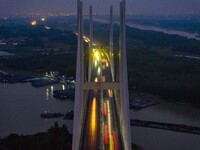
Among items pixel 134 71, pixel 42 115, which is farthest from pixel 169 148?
pixel 134 71

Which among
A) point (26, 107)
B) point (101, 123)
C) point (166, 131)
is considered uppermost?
point (101, 123)

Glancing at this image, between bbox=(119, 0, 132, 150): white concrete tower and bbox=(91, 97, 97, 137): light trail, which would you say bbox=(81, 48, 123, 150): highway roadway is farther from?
bbox=(119, 0, 132, 150): white concrete tower

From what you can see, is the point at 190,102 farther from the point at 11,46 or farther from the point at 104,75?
the point at 11,46

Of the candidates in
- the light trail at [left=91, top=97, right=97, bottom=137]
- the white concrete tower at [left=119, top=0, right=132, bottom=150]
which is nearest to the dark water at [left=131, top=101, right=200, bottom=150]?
the light trail at [left=91, top=97, right=97, bottom=137]

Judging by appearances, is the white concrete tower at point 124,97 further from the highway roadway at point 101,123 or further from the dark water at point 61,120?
the dark water at point 61,120

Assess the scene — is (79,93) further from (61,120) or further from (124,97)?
(61,120)

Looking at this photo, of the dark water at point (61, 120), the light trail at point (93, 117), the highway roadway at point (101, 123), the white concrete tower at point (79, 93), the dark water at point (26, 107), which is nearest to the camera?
the white concrete tower at point (79, 93)

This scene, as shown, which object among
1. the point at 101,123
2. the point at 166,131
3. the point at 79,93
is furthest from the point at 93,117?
the point at 166,131

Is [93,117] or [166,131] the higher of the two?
[93,117]

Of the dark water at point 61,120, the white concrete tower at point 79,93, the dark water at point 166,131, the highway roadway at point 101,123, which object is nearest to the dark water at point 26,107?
the dark water at point 61,120
